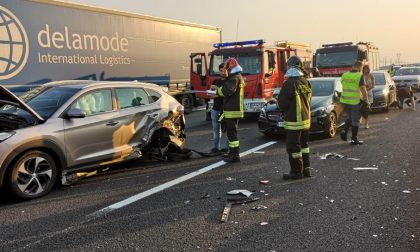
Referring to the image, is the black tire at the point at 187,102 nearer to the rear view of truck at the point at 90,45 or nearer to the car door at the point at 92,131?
the rear view of truck at the point at 90,45

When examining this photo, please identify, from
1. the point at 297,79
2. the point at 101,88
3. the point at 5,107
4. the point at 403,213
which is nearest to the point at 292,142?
the point at 297,79

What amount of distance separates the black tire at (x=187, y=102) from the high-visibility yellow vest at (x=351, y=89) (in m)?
8.98

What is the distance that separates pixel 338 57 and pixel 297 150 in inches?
531

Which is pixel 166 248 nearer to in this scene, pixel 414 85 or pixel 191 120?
pixel 191 120

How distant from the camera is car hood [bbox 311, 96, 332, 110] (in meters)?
10.6

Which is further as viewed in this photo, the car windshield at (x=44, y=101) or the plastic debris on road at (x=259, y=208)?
the car windshield at (x=44, y=101)

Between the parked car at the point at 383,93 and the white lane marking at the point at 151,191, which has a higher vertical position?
the parked car at the point at 383,93

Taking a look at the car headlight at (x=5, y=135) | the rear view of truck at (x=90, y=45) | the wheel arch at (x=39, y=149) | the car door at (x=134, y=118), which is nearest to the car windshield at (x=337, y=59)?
the rear view of truck at (x=90, y=45)

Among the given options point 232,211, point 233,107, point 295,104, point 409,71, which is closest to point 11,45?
point 233,107

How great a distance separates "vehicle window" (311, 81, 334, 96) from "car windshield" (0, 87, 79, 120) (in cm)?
663

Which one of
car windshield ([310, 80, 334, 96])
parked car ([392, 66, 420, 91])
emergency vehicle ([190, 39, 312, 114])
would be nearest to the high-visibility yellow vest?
car windshield ([310, 80, 334, 96])

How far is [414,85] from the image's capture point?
2609cm

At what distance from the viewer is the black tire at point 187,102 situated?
18.3 m

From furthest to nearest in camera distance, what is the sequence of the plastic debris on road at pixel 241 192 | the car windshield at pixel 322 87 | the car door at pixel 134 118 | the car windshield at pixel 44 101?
the car windshield at pixel 322 87
the car door at pixel 134 118
the car windshield at pixel 44 101
the plastic debris on road at pixel 241 192
